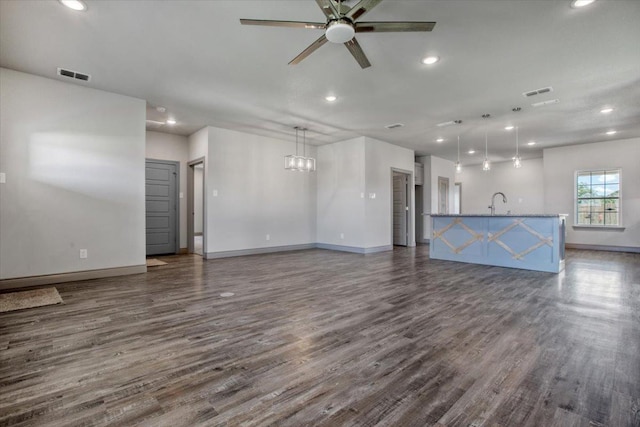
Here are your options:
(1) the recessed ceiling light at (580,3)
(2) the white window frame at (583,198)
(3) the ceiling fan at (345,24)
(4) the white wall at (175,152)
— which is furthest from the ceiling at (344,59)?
(2) the white window frame at (583,198)

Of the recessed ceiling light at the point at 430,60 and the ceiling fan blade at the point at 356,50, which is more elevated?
the recessed ceiling light at the point at 430,60

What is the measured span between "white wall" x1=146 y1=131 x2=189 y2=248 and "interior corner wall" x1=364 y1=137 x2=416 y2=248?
4.61 metres

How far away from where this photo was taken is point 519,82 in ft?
14.3

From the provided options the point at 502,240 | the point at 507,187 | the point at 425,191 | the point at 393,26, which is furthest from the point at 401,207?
the point at 393,26

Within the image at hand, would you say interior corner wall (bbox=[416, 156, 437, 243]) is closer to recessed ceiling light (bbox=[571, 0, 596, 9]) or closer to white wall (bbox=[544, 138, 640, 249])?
white wall (bbox=[544, 138, 640, 249])

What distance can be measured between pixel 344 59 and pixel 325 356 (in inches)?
131

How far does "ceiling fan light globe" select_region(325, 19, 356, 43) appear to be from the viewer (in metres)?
2.44

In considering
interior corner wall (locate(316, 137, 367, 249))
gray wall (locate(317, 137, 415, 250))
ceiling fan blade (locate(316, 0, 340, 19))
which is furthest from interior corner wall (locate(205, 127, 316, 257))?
ceiling fan blade (locate(316, 0, 340, 19))

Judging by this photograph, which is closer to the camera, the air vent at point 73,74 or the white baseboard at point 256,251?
the air vent at point 73,74

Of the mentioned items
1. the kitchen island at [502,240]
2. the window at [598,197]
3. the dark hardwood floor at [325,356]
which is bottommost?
the dark hardwood floor at [325,356]

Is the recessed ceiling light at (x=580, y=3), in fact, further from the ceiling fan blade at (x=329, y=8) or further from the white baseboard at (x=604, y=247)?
the white baseboard at (x=604, y=247)

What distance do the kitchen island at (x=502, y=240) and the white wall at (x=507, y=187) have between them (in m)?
5.86

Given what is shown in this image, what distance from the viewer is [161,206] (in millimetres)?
7391

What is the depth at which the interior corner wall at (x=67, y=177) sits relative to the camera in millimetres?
4133
